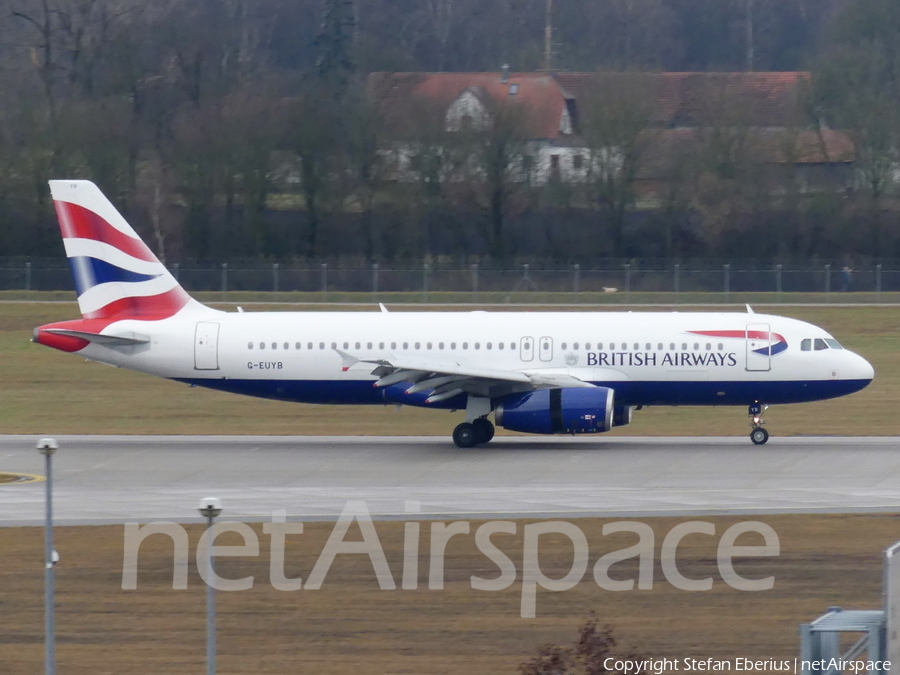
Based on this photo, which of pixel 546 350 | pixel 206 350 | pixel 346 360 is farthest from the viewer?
pixel 206 350

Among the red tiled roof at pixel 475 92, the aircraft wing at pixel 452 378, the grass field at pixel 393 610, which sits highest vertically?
the red tiled roof at pixel 475 92

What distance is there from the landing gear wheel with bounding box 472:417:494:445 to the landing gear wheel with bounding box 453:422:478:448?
11cm

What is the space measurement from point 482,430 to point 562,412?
284 centimetres

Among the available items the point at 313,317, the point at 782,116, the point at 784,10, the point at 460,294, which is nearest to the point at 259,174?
the point at 460,294

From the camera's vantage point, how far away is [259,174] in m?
73.0

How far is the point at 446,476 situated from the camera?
89.9 ft

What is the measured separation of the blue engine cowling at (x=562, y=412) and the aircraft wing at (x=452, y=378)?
21.2 inches

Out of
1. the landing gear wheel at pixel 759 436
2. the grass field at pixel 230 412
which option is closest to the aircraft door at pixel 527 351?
the grass field at pixel 230 412

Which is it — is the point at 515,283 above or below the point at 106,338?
above

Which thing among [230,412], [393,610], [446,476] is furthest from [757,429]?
[393,610]

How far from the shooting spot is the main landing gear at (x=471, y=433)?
3147 centimetres

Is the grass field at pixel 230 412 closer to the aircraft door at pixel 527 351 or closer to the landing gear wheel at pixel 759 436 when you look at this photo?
the landing gear wheel at pixel 759 436

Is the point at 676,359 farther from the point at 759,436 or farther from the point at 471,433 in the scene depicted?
the point at 471,433

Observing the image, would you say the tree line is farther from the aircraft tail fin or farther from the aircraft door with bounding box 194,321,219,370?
the aircraft door with bounding box 194,321,219,370
